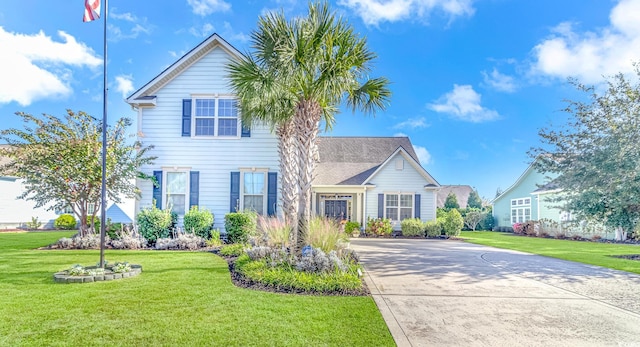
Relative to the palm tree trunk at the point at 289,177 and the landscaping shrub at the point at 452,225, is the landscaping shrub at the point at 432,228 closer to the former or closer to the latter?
the landscaping shrub at the point at 452,225

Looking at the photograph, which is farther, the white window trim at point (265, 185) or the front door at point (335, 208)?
the front door at point (335, 208)

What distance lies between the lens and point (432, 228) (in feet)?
67.1

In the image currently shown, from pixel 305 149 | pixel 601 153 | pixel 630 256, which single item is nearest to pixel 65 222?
pixel 305 149

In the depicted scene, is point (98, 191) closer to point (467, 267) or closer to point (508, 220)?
point (467, 267)

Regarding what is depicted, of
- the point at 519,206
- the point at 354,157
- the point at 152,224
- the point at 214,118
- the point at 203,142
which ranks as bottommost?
the point at 152,224

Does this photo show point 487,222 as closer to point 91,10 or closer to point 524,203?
point 524,203

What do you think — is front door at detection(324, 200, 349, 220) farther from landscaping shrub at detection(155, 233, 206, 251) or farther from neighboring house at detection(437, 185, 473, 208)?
neighboring house at detection(437, 185, 473, 208)

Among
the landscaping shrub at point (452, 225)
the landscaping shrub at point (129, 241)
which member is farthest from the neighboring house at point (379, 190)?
the landscaping shrub at point (129, 241)

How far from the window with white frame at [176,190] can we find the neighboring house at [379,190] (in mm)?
8915

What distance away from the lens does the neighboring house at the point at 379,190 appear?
20.9 meters

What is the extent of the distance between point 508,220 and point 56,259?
33176 millimetres

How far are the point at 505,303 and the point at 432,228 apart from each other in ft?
48.7

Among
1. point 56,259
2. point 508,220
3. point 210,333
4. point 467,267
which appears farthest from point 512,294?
point 508,220

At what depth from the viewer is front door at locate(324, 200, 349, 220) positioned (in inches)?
903
